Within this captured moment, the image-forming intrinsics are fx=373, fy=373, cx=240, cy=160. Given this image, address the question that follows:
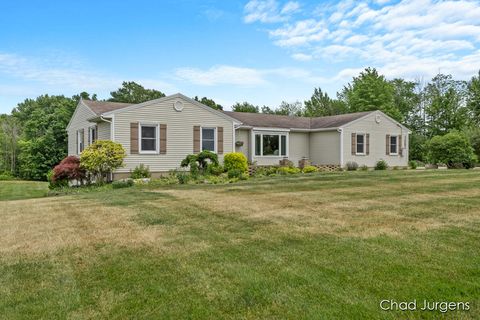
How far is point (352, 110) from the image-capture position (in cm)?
4303

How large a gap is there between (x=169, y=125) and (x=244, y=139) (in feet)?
17.7

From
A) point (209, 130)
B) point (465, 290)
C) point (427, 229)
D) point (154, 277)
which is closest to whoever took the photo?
point (465, 290)

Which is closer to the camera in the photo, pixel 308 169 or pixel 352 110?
pixel 308 169

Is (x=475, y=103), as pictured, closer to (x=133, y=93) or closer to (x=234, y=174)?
(x=234, y=174)

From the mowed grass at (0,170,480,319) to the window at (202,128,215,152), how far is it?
10547 millimetres

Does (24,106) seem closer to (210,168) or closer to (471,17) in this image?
(210,168)

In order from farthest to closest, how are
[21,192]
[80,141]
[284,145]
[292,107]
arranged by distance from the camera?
[292,107] < [284,145] < [80,141] < [21,192]

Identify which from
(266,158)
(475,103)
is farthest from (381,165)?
(475,103)

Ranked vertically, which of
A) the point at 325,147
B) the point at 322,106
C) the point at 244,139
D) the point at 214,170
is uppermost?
the point at 322,106

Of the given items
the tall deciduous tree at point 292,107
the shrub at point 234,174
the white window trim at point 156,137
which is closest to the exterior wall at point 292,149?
the shrub at point 234,174

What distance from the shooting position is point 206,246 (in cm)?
538

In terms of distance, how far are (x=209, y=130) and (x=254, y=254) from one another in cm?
1458

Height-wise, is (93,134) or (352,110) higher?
(352,110)

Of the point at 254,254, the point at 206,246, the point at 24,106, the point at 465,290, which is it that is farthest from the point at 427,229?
the point at 24,106
